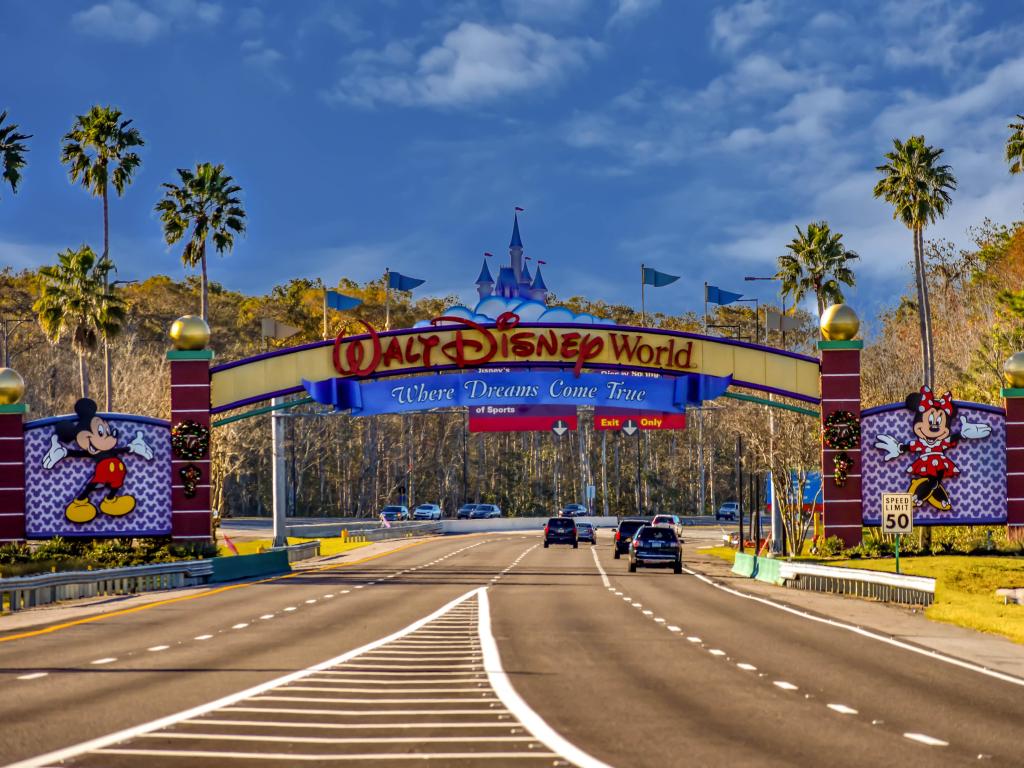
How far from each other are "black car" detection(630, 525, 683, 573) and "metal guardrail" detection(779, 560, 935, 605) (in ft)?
20.1

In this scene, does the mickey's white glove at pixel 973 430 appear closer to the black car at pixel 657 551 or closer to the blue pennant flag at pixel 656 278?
the black car at pixel 657 551

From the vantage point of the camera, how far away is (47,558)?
1736 inches

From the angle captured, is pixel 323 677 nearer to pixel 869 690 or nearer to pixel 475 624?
pixel 869 690

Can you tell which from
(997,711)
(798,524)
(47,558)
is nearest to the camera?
(997,711)

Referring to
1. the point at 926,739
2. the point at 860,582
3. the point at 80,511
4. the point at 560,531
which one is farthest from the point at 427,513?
the point at 926,739

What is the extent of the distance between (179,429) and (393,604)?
18505 millimetres

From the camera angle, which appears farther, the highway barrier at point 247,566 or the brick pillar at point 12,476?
the brick pillar at point 12,476

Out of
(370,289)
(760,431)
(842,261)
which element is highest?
(370,289)

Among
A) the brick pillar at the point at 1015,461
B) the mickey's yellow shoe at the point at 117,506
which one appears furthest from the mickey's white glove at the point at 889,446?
the mickey's yellow shoe at the point at 117,506

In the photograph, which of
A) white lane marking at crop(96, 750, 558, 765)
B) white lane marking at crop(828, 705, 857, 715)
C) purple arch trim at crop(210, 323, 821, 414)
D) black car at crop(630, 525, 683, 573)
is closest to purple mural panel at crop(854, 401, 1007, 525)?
purple arch trim at crop(210, 323, 821, 414)

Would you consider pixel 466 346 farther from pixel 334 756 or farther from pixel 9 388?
pixel 334 756

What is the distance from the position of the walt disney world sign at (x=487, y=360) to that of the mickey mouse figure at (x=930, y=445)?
14.4 ft

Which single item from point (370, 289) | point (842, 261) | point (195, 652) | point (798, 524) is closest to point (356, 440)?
point (370, 289)

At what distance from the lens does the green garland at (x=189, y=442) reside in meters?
46.7
